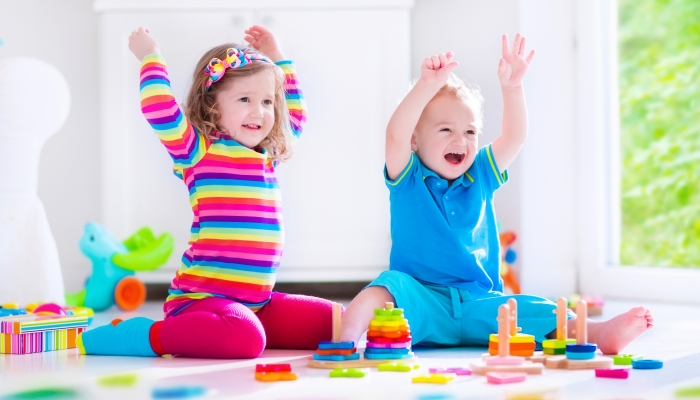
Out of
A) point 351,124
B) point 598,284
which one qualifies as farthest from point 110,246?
point 598,284

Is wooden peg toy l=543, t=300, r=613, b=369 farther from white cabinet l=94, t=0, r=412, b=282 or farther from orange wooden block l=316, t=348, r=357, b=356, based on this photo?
white cabinet l=94, t=0, r=412, b=282

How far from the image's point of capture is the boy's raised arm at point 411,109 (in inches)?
60.3

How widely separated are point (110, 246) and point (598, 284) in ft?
4.41

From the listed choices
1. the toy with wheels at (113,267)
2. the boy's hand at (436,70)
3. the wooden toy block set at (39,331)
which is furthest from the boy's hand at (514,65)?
the toy with wheels at (113,267)

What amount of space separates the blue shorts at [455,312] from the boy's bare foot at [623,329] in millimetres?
97

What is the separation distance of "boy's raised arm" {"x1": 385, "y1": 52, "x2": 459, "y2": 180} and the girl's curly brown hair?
0.66 feet

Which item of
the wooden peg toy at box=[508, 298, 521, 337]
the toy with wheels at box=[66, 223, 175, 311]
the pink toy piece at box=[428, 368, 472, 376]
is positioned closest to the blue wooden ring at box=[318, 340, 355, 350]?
the pink toy piece at box=[428, 368, 472, 376]

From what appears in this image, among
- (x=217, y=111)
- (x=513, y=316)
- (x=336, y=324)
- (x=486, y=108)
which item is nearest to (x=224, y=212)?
(x=217, y=111)

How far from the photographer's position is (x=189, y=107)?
1.59 m

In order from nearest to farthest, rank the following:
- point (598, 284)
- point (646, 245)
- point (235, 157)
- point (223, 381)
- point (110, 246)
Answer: point (223, 381), point (235, 157), point (110, 246), point (598, 284), point (646, 245)

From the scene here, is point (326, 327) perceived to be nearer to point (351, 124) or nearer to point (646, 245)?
point (351, 124)

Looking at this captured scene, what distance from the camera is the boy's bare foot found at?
4.49 ft

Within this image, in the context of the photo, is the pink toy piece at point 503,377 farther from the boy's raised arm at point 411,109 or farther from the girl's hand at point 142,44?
the girl's hand at point 142,44

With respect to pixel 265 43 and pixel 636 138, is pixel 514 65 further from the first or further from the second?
pixel 636 138
